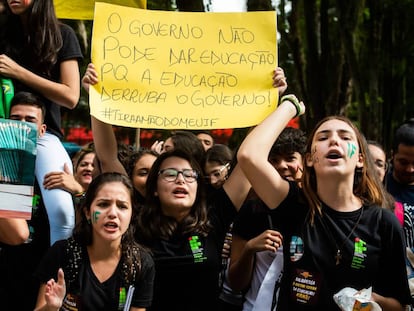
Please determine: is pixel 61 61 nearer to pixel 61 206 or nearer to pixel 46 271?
pixel 61 206

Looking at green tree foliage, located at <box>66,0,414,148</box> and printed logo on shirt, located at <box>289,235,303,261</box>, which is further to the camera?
green tree foliage, located at <box>66,0,414,148</box>

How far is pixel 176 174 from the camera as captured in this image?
4.58 m

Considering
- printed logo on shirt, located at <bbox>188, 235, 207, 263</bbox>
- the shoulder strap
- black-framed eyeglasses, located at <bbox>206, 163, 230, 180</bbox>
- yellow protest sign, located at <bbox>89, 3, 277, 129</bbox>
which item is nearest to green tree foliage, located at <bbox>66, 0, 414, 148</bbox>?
black-framed eyeglasses, located at <bbox>206, 163, 230, 180</bbox>

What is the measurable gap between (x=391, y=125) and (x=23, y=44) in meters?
15.4

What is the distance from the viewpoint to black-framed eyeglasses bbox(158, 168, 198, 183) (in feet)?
15.0

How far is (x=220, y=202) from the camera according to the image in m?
4.64

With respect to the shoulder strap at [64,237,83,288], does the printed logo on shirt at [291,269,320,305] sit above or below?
below

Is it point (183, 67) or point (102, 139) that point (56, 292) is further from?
point (183, 67)

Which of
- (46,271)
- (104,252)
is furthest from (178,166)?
(46,271)

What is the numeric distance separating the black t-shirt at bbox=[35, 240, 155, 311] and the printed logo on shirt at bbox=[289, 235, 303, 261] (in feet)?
2.66

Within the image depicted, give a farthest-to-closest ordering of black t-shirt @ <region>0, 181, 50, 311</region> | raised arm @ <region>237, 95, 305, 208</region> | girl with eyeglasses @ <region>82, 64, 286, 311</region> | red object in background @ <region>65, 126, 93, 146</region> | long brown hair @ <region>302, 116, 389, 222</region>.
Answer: red object in background @ <region>65, 126, 93, 146</region> → black t-shirt @ <region>0, 181, 50, 311</region> → girl with eyeglasses @ <region>82, 64, 286, 311</region> → long brown hair @ <region>302, 116, 389, 222</region> → raised arm @ <region>237, 95, 305, 208</region>

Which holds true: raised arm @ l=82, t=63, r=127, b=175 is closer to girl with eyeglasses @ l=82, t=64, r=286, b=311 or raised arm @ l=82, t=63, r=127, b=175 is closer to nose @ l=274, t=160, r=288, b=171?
girl with eyeglasses @ l=82, t=64, r=286, b=311

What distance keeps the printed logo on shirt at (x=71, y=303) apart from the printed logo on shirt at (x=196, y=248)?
718 mm

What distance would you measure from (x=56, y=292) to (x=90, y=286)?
0.30 m
